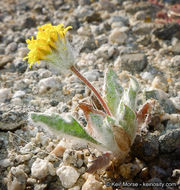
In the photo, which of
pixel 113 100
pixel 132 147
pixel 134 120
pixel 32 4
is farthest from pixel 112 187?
pixel 32 4

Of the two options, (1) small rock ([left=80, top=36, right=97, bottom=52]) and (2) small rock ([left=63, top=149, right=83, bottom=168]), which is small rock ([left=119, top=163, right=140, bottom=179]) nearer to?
(2) small rock ([left=63, top=149, right=83, bottom=168])

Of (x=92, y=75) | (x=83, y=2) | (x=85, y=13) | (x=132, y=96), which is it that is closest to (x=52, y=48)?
(x=132, y=96)

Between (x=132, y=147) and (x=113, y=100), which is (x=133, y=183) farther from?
(x=113, y=100)

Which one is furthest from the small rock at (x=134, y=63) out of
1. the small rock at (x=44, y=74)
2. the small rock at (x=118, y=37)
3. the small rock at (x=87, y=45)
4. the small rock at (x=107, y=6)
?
the small rock at (x=107, y=6)

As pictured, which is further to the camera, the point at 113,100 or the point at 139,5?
the point at 139,5

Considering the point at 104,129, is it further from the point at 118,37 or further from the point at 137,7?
the point at 137,7

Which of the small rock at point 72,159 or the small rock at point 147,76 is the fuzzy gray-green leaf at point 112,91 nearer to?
the small rock at point 72,159

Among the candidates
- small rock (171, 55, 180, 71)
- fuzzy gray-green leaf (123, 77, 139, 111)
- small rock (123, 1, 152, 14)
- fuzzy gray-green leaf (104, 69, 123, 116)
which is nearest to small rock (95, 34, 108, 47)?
small rock (123, 1, 152, 14)
